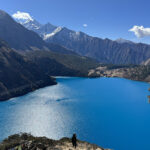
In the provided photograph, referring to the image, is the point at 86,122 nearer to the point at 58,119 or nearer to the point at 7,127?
the point at 58,119

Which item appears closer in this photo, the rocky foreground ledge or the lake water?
the rocky foreground ledge

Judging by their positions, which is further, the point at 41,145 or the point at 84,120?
the point at 84,120

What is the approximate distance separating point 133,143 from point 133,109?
67.6 metres

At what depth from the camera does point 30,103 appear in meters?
184

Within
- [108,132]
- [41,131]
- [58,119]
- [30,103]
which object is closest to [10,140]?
[41,131]

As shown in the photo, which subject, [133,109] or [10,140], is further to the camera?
[133,109]

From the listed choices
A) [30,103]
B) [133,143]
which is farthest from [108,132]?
[30,103]

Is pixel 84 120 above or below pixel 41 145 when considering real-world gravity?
below

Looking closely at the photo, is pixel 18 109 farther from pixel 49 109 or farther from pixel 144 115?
pixel 144 115

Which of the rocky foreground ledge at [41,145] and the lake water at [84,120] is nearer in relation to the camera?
the rocky foreground ledge at [41,145]

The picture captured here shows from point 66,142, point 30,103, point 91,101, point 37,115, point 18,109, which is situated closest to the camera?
point 66,142

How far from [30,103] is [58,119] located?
54034 mm

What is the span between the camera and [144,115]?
158125mm

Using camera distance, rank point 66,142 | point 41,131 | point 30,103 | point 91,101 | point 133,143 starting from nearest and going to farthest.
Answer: point 66,142, point 133,143, point 41,131, point 30,103, point 91,101
